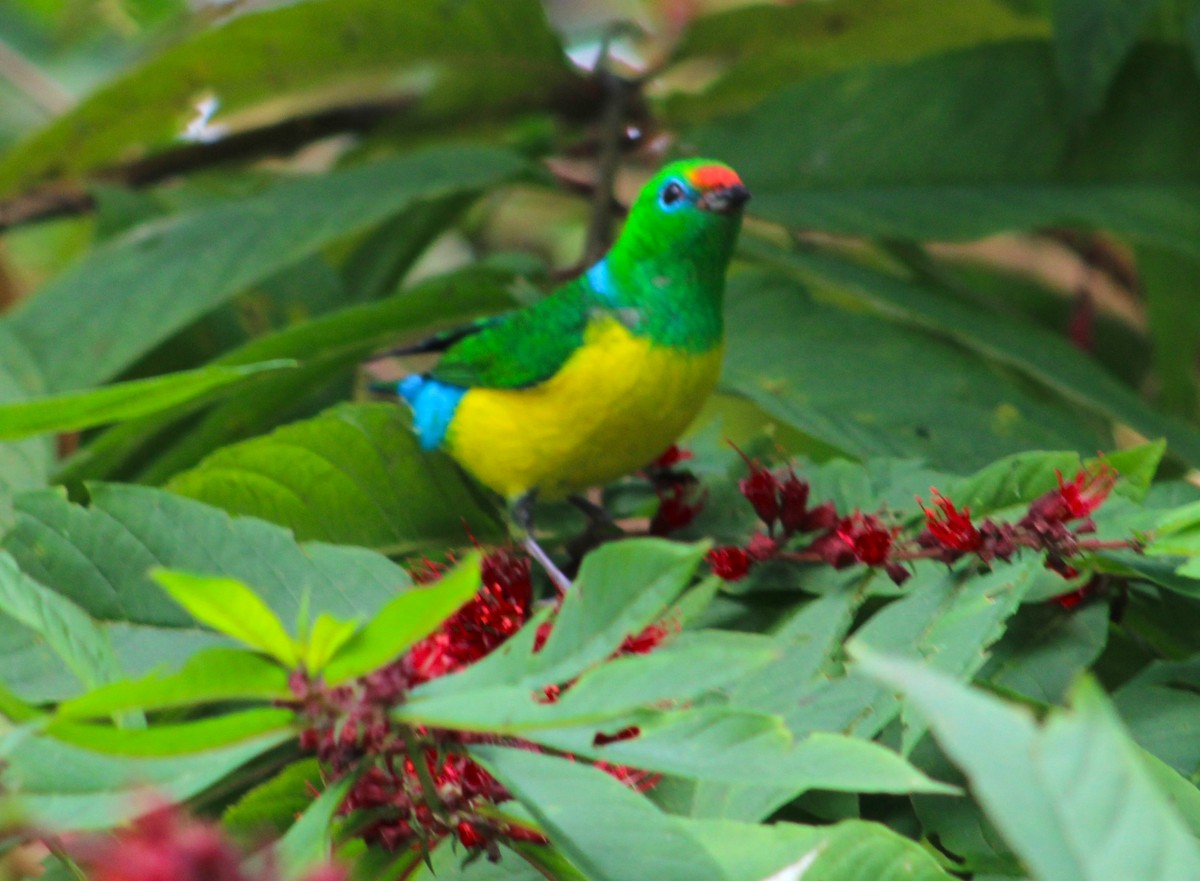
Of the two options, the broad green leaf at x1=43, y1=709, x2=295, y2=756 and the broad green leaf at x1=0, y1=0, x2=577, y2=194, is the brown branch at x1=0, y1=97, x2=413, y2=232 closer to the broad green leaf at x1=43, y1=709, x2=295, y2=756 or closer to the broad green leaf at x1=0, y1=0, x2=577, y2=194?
the broad green leaf at x1=0, y1=0, x2=577, y2=194

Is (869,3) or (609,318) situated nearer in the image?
(609,318)

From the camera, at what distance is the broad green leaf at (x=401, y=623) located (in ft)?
2.44

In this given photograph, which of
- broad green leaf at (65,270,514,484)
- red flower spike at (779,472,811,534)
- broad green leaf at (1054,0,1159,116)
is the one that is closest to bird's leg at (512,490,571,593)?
red flower spike at (779,472,811,534)

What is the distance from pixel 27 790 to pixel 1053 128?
2.11 m

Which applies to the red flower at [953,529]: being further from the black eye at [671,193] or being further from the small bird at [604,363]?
the black eye at [671,193]

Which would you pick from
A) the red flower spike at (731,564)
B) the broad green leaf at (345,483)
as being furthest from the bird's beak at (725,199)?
the red flower spike at (731,564)

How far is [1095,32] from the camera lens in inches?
81.4

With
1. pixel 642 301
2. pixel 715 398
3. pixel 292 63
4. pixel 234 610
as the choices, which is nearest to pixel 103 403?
pixel 234 610

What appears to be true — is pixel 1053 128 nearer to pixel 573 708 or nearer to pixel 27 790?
pixel 573 708

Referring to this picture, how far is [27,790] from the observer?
0.77 metres

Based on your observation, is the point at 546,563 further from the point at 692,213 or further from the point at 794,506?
the point at 692,213

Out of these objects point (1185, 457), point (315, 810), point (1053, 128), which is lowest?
point (1185, 457)

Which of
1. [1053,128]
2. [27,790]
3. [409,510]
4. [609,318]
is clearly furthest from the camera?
[1053,128]

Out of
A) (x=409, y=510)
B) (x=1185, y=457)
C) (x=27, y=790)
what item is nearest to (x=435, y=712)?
(x=27, y=790)
